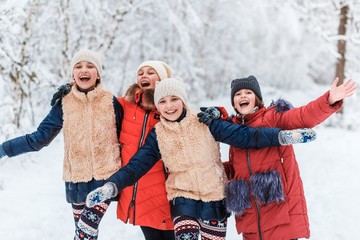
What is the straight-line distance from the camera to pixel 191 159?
336cm

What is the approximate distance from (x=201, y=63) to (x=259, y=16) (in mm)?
9351

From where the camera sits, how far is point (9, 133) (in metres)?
7.03

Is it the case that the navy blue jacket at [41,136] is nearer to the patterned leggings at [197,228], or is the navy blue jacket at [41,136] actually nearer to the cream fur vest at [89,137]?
the cream fur vest at [89,137]

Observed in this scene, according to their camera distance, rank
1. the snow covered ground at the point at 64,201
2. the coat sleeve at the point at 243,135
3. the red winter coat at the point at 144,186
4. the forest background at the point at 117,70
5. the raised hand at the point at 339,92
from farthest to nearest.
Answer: the forest background at the point at 117,70
the snow covered ground at the point at 64,201
the red winter coat at the point at 144,186
the coat sleeve at the point at 243,135
the raised hand at the point at 339,92

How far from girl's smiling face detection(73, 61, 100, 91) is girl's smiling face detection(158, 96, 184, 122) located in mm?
697

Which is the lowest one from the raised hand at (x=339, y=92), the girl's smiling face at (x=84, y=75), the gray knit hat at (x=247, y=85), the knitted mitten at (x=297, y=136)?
the knitted mitten at (x=297, y=136)

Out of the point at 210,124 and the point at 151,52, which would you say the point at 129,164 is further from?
the point at 151,52

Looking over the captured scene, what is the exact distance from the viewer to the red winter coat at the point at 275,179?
3.08m

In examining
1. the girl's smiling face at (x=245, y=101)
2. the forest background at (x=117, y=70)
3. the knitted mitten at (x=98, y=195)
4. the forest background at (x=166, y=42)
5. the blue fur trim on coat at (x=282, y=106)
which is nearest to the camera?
the knitted mitten at (x=98, y=195)

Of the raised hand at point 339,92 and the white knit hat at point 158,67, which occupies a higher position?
the white knit hat at point 158,67

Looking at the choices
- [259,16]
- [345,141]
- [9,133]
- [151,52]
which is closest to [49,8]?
[9,133]

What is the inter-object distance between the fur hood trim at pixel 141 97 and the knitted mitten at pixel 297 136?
3.90 feet

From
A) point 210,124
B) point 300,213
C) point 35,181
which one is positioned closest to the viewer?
point 300,213

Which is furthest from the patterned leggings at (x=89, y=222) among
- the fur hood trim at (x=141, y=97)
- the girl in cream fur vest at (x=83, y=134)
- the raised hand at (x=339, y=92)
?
the raised hand at (x=339, y=92)
